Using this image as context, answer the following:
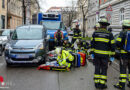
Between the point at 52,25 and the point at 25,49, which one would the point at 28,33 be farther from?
the point at 52,25

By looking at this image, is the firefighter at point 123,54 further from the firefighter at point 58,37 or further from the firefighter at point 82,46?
the firefighter at point 58,37

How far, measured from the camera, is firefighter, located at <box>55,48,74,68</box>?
8.10 metres

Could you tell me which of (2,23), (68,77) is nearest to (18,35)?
(68,77)

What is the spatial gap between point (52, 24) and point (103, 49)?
11805 mm

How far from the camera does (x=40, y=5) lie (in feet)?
94.2

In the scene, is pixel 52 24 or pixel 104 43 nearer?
pixel 104 43

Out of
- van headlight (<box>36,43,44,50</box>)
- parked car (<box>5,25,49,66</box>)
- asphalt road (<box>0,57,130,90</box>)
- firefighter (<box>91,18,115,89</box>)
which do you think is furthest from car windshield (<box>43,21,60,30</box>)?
firefighter (<box>91,18,115,89</box>)

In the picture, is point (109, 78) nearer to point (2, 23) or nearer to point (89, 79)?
point (89, 79)

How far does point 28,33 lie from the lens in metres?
9.99

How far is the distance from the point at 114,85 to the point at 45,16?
1352cm

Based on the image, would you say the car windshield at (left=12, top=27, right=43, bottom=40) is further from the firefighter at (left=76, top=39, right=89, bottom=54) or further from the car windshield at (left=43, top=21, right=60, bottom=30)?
the car windshield at (left=43, top=21, right=60, bottom=30)

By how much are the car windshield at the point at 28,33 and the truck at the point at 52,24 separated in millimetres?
5219

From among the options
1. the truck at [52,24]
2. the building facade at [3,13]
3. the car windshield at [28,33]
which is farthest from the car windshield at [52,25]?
the building facade at [3,13]

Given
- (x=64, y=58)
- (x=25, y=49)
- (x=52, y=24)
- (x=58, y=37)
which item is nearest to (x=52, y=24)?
(x=52, y=24)
